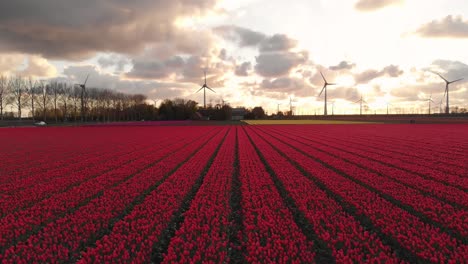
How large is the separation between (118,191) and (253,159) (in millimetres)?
11056

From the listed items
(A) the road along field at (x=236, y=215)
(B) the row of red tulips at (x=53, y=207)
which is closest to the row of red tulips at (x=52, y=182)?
(A) the road along field at (x=236, y=215)

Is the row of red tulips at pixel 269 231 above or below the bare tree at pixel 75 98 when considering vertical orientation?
below

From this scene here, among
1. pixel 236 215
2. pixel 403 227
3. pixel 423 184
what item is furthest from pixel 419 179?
pixel 236 215

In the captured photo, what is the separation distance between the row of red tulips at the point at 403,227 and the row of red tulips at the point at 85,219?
7.89m

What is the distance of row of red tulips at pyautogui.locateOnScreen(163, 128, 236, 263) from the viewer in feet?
23.3

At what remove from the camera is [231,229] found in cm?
903

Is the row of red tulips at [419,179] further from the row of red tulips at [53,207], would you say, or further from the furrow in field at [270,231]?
the row of red tulips at [53,207]

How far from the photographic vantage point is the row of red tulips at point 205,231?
709cm

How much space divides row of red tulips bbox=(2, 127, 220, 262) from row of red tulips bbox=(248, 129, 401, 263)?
6.08m

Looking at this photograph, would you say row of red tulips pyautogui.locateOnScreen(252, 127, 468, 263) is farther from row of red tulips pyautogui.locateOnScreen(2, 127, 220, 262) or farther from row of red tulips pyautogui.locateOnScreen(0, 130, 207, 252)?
row of red tulips pyautogui.locateOnScreen(0, 130, 207, 252)

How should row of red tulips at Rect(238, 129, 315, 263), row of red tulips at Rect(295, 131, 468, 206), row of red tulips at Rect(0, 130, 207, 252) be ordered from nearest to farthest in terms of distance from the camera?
row of red tulips at Rect(238, 129, 315, 263), row of red tulips at Rect(0, 130, 207, 252), row of red tulips at Rect(295, 131, 468, 206)

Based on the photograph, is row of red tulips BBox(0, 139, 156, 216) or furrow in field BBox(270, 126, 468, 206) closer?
furrow in field BBox(270, 126, 468, 206)

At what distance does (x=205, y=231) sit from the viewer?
28.0 feet

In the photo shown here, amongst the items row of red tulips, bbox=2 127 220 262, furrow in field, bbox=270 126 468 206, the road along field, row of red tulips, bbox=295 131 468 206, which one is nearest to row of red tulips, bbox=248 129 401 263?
the road along field
